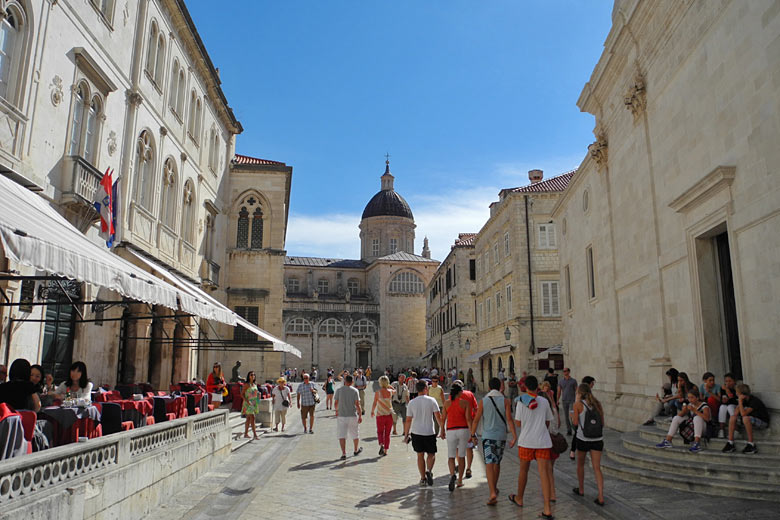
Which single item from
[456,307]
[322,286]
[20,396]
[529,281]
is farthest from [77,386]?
[322,286]

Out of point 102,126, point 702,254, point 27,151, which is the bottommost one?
Answer: point 702,254

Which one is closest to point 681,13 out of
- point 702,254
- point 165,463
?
point 702,254

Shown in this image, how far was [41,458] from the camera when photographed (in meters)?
4.90

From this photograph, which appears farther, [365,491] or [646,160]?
[646,160]

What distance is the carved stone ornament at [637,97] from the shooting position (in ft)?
45.3

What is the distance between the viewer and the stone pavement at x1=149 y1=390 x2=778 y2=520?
6.94 meters

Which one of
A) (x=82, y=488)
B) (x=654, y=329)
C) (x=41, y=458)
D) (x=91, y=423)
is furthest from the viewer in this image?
(x=654, y=329)

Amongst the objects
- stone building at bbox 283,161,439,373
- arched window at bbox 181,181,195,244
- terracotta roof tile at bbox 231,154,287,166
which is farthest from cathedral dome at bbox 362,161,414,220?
arched window at bbox 181,181,195,244

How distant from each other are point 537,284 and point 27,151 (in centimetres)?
2383

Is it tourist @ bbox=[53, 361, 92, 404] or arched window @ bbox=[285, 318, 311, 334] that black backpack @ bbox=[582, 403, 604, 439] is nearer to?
tourist @ bbox=[53, 361, 92, 404]

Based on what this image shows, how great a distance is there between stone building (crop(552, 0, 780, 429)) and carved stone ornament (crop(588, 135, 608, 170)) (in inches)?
1.4

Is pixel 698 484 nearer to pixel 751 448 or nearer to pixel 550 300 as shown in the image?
pixel 751 448

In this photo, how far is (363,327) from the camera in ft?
213

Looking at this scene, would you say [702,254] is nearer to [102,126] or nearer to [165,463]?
[165,463]
